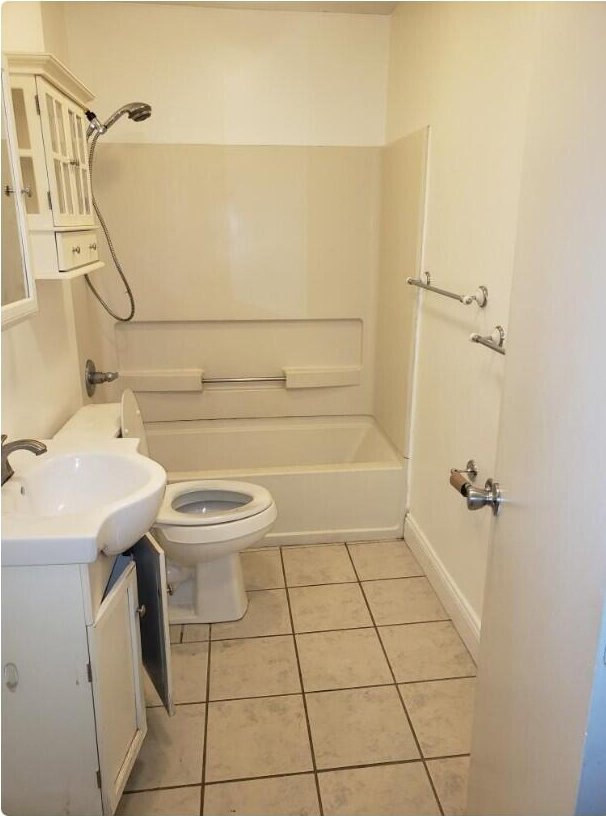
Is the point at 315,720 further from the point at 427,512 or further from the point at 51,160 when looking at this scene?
the point at 51,160

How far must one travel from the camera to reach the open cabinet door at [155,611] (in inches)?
61.1

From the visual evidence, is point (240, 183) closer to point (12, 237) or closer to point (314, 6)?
point (314, 6)

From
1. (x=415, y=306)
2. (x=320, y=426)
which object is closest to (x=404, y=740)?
(x=415, y=306)

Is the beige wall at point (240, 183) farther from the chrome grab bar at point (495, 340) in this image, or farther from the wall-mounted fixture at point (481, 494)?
the wall-mounted fixture at point (481, 494)

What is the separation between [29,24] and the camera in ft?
6.17

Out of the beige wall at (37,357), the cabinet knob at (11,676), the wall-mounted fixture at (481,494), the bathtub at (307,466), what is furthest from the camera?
the bathtub at (307,466)

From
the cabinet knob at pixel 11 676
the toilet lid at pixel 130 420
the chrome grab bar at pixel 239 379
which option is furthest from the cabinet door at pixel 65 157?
the chrome grab bar at pixel 239 379

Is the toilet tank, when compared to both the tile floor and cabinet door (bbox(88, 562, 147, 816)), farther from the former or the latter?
the tile floor

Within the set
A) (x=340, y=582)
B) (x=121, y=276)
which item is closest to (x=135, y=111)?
(x=121, y=276)

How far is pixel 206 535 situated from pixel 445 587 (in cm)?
95

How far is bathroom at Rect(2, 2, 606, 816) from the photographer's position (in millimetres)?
886

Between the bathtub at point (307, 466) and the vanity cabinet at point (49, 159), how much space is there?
121cm

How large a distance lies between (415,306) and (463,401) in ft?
2.16

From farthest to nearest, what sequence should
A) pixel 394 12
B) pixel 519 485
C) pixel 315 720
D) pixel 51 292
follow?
A: pixel 394 12 → pixel 51 292 → pixel 315 720 → pixel 519 485
